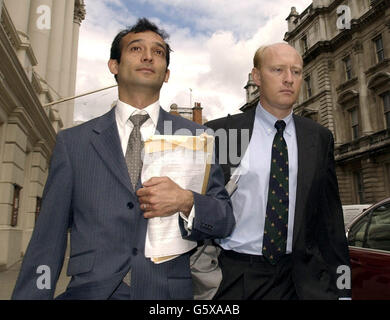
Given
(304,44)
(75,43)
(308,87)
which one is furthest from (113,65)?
(304,44)

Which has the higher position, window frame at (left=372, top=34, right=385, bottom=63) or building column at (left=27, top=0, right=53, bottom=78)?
window frame at (left=372, top=34, right=385, bottom=63)

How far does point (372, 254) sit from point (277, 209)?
2083 mm

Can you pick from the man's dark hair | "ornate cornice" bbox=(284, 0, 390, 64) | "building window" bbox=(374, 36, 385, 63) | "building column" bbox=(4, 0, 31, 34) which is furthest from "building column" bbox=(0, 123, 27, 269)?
"building window" bbox=(374, 36, 385, 63)

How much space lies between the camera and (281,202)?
233cm

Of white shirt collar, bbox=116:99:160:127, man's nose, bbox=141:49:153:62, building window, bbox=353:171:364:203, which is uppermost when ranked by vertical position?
building window, bbox=353:171:364:203

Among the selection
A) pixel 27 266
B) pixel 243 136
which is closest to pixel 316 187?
pixel 243 136

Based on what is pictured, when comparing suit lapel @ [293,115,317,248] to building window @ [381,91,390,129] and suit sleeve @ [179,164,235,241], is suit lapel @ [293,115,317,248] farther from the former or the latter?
building window @ [381,91,390,129]

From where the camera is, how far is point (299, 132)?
2.58 m

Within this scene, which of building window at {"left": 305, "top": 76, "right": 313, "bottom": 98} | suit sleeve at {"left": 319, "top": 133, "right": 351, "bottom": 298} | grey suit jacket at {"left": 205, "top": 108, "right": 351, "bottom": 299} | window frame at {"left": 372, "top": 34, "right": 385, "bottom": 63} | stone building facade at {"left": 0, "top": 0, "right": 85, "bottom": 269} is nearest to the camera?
grey suit jacket at {"left": 205, "top": 108, "right": 351, "bottom": 299}

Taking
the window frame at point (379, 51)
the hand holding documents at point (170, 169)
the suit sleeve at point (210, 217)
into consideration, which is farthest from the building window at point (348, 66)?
the hand holding documents at point (170, 169)

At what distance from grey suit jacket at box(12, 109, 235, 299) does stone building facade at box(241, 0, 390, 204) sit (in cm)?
2320

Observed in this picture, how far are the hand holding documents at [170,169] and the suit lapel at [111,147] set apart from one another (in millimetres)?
178

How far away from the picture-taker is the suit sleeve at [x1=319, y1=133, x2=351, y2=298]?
2.39m

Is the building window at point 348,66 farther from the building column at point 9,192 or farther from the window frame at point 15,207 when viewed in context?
the window frame at point 15,207
